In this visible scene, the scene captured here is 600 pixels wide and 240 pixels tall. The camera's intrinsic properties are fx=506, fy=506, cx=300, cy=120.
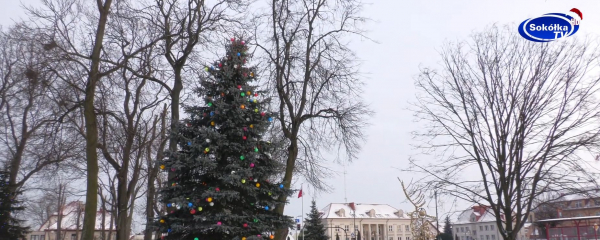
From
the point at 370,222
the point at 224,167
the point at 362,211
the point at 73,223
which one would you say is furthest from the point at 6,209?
the point at 362,211

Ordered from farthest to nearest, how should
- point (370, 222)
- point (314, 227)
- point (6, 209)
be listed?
point (370, 222) → point (314, 227) → point (6, 209)

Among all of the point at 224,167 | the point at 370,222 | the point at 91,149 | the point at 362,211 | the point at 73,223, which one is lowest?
the point at 73,223

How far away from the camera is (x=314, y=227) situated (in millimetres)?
41844

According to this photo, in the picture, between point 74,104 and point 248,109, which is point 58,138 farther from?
point 248,109

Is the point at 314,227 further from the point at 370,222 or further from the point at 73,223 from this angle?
the point at 370,222

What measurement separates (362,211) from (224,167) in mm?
88369

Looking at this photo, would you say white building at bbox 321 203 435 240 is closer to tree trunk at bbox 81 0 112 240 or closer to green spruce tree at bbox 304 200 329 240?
green spruce tree at bbox 304 200 329 240

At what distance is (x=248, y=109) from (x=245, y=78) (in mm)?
953

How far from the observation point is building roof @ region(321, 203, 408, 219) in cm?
9244

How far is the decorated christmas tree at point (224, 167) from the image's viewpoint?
Answer: 11.9 metres

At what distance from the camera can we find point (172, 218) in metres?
12.0

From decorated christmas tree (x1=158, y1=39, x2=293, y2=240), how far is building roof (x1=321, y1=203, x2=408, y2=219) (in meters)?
78.1

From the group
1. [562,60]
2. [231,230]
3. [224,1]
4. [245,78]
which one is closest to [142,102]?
[224,1]

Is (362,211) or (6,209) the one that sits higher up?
(362,211)
